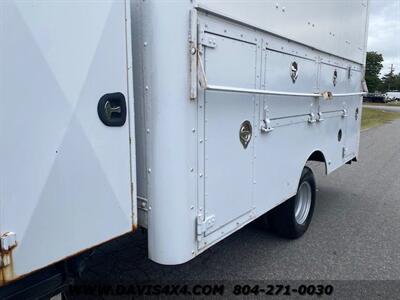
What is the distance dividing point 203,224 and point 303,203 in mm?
2328

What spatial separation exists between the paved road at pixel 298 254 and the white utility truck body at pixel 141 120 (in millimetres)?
873

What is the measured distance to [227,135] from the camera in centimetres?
237

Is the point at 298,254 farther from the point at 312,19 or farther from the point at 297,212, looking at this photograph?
the point at 312,19

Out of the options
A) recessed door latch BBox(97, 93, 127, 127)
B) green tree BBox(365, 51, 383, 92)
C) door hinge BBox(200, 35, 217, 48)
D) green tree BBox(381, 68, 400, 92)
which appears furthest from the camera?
green tree BBox(381, 68, 400, 92)

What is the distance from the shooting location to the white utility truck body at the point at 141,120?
144 cm

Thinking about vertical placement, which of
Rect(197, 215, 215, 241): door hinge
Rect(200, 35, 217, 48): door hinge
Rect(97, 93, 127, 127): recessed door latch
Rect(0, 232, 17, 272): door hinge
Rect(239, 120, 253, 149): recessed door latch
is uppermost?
Rect(200, 35, 217, 48): door hinge

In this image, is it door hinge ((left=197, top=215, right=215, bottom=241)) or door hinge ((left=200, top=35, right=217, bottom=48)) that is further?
door hinge ((left=197, top=215, right=215, bottom=241))

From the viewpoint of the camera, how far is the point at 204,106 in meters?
2.12

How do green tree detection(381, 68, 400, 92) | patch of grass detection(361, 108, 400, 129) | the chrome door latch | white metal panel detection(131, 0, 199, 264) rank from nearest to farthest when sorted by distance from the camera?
white metal panel detection(131, 0, 199, 264) → the chrome door latch → patch of grass detection(361, 108, 400, 129) → green tree detection(381, 68, 400, 92)

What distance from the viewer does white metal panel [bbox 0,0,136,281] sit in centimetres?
140

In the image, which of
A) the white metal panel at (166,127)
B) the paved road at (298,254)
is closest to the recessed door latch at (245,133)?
the white metal panel at (166,127)

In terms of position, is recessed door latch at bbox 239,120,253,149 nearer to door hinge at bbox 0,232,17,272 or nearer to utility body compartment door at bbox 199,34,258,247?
utility body compartment door at bbox 199,34,258,247

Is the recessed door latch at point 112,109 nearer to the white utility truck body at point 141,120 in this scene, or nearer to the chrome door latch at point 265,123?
the white utility truck body at point 141,120

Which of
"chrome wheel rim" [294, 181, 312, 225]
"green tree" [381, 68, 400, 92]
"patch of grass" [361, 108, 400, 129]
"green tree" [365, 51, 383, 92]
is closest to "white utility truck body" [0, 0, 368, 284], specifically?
"chrome wheel rim" [294, 181, 312, 225]
